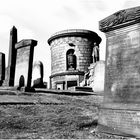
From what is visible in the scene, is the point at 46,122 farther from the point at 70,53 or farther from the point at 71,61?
the point at 70,53

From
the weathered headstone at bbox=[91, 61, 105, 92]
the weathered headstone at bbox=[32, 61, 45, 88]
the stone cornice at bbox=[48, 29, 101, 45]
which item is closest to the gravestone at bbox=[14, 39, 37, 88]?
the weathered headstone at bbox=[32, 61, 45, 88]

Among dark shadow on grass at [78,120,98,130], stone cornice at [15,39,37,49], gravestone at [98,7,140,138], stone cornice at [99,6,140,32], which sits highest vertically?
stone cornice at [15,39,37,49]

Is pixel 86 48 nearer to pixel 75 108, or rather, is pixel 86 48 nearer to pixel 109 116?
pixel 75 108

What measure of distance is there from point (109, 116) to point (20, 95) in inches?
217

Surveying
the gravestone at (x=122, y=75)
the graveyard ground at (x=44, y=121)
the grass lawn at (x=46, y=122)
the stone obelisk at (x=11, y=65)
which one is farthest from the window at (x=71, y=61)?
the gravestone at (x=122, y=75)

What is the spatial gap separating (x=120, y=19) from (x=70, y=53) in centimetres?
1941

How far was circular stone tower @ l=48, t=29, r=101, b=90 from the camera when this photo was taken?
24891 millimetres

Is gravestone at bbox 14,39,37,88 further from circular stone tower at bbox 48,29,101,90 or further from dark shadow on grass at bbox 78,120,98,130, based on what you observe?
circular stone tower at bbox 48,29,101,90

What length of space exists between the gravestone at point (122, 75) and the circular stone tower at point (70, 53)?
17.9 m

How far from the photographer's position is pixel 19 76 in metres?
12.6

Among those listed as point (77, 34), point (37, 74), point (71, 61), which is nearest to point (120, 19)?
point (37, 74)

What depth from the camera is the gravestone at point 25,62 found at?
1201cm

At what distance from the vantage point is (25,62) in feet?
40.4

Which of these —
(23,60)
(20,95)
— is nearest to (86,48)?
(23,60)
